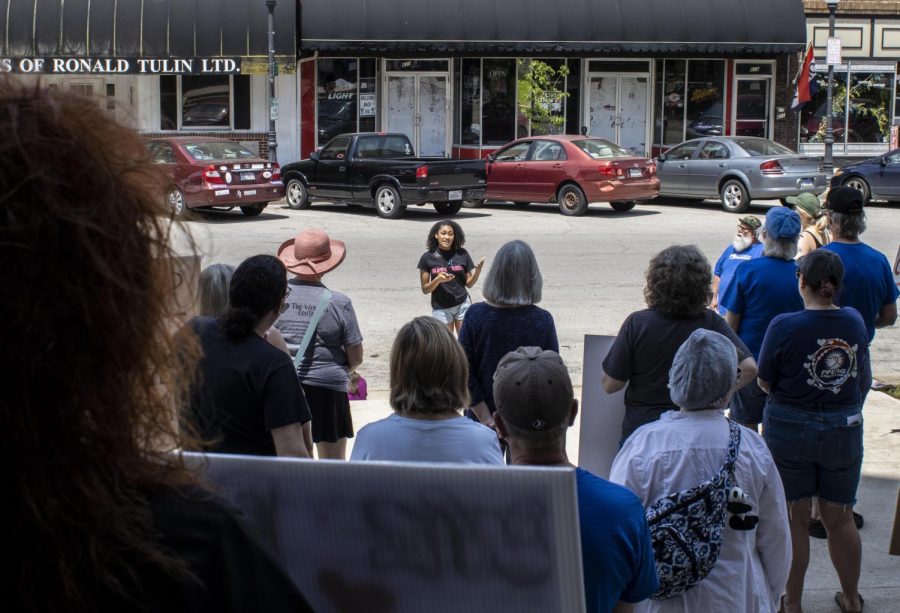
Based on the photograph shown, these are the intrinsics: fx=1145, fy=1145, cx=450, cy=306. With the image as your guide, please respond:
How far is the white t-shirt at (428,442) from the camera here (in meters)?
3.72

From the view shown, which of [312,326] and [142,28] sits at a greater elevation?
[142,28]

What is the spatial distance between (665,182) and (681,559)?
20682mm

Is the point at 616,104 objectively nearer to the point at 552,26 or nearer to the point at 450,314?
the point at 552,26

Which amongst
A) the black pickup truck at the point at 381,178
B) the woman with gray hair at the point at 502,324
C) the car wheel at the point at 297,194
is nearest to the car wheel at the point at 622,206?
the black pickup truck at the point at 381,178

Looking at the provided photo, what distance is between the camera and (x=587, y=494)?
2717 millimetres

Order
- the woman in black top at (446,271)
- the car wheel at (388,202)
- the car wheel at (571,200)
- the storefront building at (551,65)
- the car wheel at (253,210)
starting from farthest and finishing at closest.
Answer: the storefront building at (551,65), the car wheel at (253,210), the car wheel at (571,200), the car wheel at (388,202), the woman in black top at (446,271)

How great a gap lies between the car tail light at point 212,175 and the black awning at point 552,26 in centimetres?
877

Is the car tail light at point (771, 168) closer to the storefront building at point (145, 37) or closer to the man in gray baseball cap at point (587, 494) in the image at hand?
the storefront building at point (145, 37)

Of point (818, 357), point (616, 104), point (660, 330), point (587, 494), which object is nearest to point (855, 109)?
point (616, 104)

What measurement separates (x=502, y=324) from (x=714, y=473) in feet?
6.80

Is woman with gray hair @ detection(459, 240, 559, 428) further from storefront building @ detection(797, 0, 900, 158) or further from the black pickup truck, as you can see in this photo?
storefront building @ detection(797, 0, 900, 158)

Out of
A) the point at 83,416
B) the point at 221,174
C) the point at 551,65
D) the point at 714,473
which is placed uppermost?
the point at 551,65

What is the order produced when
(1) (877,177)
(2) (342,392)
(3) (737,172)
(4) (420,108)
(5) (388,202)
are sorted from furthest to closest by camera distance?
(4) (420,108) < (1) (877,177) < (3) (737,172) < (5) (388,202) < (2) (342,392)

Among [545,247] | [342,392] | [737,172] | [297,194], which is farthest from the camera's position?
[297,194]
